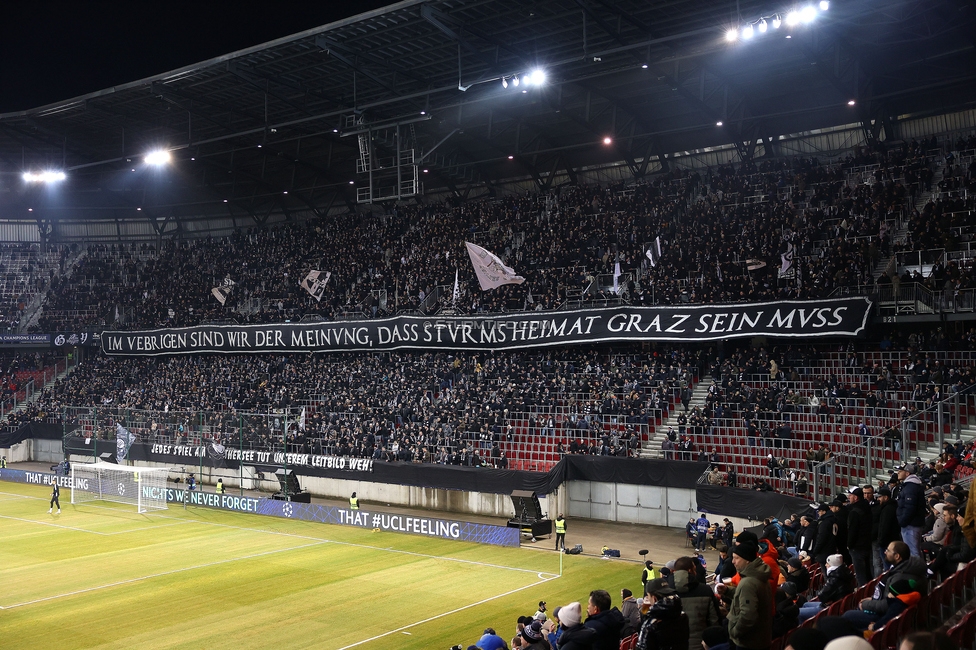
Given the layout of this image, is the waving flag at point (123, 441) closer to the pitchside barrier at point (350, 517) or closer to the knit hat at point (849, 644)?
the pitchside barrier at point (350, 517)

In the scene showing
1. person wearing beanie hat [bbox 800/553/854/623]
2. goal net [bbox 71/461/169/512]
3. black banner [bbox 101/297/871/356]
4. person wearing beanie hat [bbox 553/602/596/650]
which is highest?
black banner [bbox 101/297/871/356]

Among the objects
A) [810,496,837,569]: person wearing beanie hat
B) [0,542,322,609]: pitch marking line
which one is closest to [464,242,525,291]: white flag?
[0,542,322,609]: pitch marking line

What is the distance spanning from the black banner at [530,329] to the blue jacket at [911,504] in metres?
19.2

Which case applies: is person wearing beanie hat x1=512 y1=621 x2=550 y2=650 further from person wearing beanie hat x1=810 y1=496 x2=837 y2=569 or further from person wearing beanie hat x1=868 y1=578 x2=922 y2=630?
person wearing beanie hat x1=810 y1=496 x2=837 y2=569

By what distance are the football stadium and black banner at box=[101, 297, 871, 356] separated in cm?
14

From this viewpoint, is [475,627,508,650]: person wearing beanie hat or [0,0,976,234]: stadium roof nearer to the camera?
[475,627,508,650]: person wearing beanie hat

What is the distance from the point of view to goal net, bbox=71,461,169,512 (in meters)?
42.1

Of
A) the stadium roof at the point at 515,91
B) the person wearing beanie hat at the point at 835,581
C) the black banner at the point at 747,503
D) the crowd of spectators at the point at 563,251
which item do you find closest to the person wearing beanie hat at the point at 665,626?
the person wearing beanie hat at the point at 835,581

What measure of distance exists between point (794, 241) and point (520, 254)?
48.4 ft

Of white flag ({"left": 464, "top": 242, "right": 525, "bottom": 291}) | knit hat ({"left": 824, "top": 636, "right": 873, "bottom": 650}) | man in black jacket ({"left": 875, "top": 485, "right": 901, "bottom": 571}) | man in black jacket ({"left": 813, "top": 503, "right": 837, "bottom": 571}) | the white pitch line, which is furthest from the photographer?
white flag ({"left": 464, "top": 242, "right": 525, "bottom": 291})

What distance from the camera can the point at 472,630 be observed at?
834 inches

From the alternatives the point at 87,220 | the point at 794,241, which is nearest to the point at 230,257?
the point at 87,220

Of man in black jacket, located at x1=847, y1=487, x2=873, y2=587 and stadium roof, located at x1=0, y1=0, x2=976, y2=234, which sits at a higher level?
stadium roof, located at x1=0, y1=0, x2=976, y2=234

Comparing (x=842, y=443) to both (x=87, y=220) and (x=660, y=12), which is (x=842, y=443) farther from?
(x=87, y=220)
